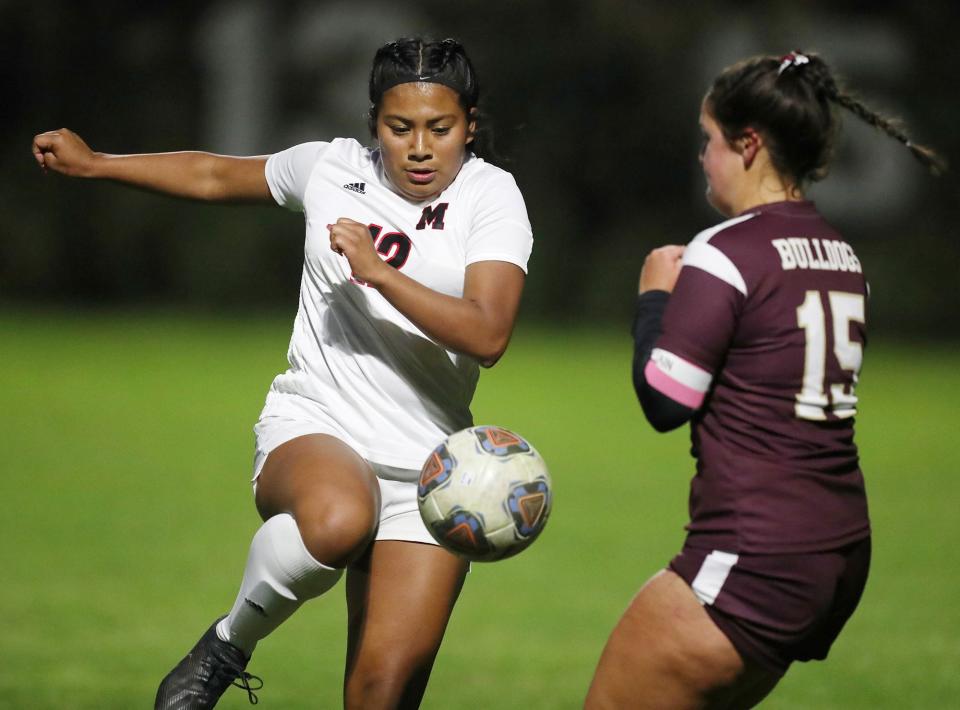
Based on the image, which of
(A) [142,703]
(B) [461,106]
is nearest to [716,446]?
(B) [461,106]

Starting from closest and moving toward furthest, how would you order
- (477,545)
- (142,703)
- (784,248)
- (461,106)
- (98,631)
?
(784,248), (477,545), (461,106), (142,703), (98,631)

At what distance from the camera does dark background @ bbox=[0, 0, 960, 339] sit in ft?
65.9

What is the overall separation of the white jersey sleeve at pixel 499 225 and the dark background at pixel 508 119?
623 inches

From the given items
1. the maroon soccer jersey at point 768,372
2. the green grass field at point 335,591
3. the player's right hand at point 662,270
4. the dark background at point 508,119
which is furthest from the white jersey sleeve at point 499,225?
the dark background at point 508,119

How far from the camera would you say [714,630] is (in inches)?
116

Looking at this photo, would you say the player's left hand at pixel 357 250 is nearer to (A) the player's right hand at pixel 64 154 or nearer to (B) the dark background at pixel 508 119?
(A) the player's right hand at pixel 64 154

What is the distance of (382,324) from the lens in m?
3.94

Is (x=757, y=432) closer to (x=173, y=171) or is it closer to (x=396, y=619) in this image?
(x=396, y=619)

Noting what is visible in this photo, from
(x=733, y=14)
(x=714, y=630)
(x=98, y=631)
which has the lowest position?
(x=98, y=631)

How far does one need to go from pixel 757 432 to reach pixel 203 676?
1683 millimetres

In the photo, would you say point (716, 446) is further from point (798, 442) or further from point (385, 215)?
point (385, 215)

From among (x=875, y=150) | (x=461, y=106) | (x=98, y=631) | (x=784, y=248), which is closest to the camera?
(x=784, y=248)

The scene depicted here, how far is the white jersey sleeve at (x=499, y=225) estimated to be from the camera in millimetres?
3736

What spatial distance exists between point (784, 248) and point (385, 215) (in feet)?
4.50
